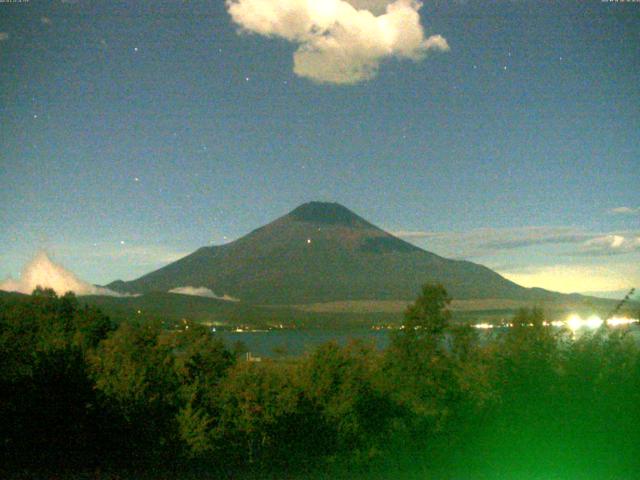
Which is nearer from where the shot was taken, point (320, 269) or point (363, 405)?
point (363, 405)

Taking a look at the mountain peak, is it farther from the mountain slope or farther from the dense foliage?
the dense foliage

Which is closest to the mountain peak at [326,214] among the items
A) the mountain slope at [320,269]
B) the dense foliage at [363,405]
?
the mountain slope at [320,269]

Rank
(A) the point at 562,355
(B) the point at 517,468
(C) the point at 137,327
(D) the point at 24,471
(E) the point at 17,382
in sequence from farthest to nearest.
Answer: (C) the point at 137,327
(A) the point at 562,355
(E) the point at 17,382
(B) the point at 517,468
(D) the point at 24,471

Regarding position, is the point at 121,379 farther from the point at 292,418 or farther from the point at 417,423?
the point at 417,423

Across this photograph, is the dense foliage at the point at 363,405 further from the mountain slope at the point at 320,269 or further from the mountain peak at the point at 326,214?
the mountain peak at the point at 326,214

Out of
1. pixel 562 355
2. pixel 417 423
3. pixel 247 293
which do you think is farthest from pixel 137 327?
pixel 247 293

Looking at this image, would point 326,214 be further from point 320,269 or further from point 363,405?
point 363,405

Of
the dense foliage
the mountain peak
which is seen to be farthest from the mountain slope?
the dense foliage

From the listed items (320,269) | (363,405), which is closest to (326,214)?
(320,269)
